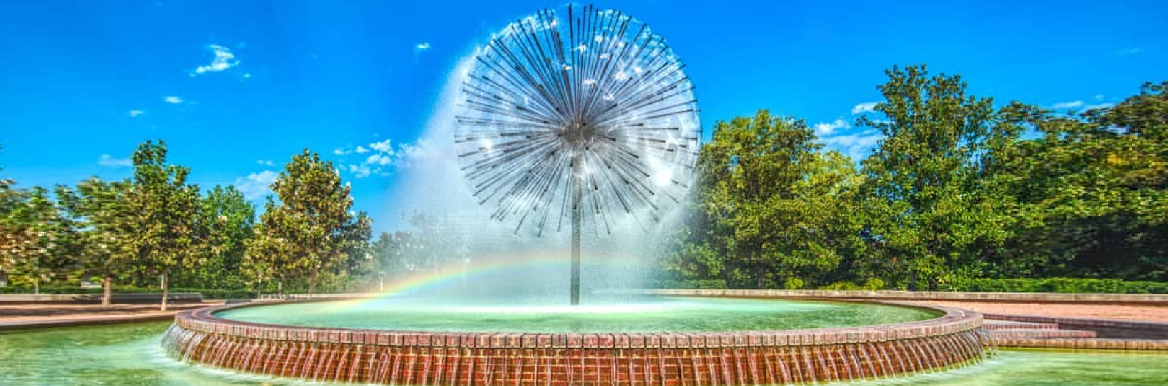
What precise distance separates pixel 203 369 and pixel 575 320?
262 inches

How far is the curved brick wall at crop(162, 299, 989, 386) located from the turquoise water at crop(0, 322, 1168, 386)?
35 cm

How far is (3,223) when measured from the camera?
1180 cm

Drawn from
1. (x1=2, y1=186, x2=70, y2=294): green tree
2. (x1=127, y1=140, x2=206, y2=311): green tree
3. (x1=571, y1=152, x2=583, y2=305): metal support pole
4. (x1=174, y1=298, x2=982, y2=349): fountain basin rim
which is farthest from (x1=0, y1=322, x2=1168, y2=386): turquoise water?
(x1=127, y1=140, x2=206, y2=311): green tree

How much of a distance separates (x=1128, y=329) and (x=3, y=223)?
22571 mm

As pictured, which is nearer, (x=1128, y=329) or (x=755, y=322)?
(x=755, y=322)

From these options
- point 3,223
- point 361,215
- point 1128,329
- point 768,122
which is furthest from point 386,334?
point 361,215

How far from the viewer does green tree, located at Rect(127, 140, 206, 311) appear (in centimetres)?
3262

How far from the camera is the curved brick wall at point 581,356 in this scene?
1066 cm

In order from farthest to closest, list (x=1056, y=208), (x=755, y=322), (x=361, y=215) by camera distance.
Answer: (x=361, y=215)
(x=1056, y=208)
(x=755, y=322)

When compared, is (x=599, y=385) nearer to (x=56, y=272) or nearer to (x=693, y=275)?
(x=56, y=272)

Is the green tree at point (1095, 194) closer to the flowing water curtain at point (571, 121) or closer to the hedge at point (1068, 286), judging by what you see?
the hedge at point (1068, 286)

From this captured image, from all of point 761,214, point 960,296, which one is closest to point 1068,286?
point 960,296

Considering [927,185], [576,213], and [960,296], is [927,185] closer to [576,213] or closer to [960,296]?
[960,296]

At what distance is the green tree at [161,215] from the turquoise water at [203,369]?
1560cm
